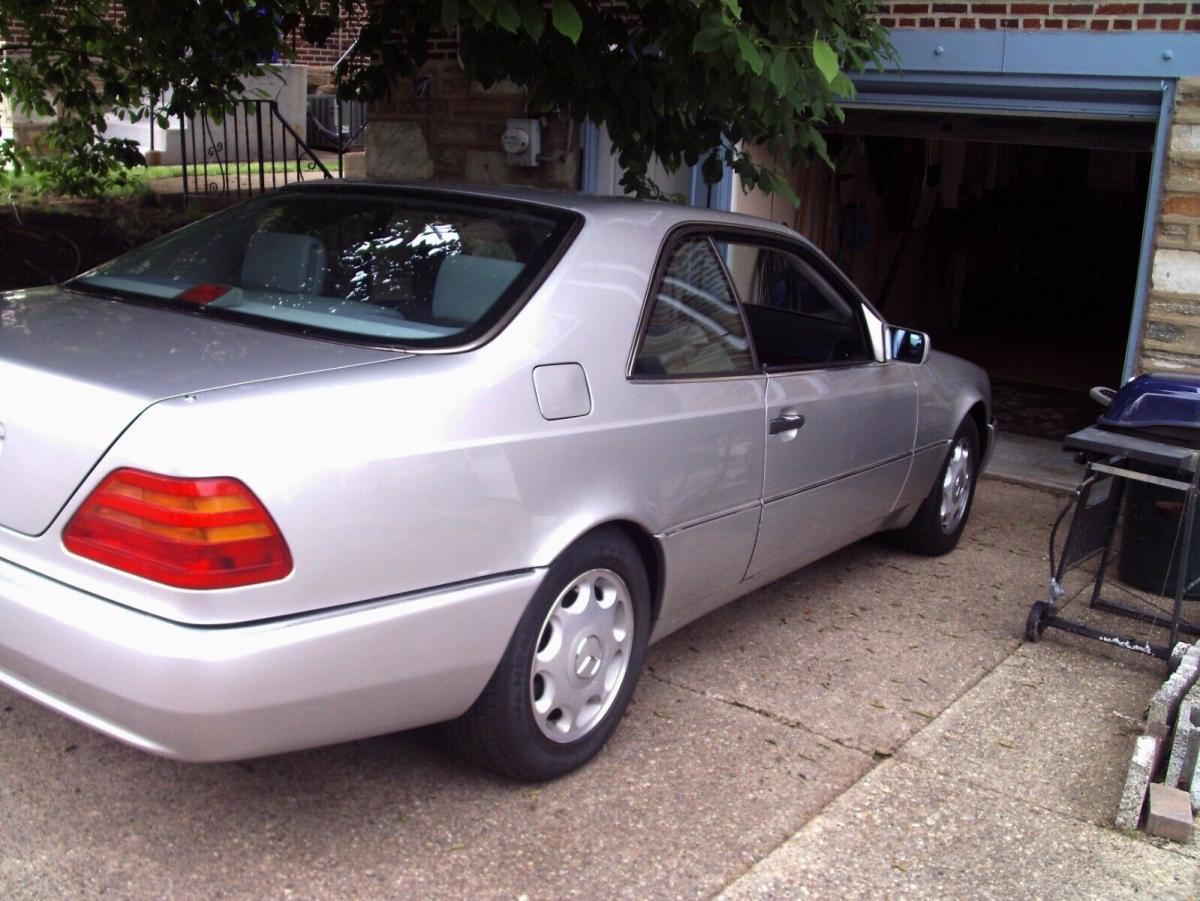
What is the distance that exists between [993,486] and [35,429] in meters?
5.98

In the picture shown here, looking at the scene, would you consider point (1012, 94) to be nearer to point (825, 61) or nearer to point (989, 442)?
point (989, 442)

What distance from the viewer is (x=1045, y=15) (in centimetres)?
740

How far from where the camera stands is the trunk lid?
2.90 m

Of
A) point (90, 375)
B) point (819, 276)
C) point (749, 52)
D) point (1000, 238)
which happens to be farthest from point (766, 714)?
point (1000, 238)

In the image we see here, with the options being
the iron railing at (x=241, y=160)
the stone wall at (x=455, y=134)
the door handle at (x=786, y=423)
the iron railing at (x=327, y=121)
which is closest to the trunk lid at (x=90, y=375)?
the door handle at (x=786, y=423)

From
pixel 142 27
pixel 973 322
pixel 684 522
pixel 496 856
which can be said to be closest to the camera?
pixel 496 856

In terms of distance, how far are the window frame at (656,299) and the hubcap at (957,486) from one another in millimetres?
1968

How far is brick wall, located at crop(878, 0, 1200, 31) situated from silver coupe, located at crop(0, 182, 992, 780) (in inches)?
137

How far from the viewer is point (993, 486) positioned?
25.3ft

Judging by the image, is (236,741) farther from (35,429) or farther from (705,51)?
(705,51)

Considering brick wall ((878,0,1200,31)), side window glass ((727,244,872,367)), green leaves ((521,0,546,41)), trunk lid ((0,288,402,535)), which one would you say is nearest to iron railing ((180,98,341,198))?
brick wall ((878,0,1200,31))

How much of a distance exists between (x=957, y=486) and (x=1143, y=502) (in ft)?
2.74

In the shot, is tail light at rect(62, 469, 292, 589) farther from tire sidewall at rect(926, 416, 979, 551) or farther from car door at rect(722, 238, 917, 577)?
tire sidewall at rect(926, 416, 979, 551)

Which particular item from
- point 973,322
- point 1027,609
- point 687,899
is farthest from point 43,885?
point 973,322
